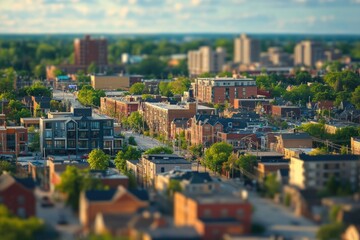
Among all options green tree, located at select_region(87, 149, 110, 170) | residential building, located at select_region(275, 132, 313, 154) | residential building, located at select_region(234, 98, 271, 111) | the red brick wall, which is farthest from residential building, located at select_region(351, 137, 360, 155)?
the red brick wall

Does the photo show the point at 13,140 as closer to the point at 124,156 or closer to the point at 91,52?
the point at 124,156

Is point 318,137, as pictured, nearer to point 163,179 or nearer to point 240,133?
point 240,133

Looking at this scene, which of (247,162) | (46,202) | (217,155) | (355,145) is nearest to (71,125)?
(217,155)

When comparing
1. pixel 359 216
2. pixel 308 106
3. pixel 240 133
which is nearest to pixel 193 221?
pixel 359 216

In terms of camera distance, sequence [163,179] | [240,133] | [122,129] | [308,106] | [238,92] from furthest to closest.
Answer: [238,92]
[308,106]
[122,129]
[240,133]
[163,179]

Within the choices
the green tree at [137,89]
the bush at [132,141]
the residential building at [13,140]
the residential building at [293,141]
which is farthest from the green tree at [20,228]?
the green tree at [137,89]

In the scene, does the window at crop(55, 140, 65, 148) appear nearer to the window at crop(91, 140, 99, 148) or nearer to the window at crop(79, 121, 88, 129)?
the window at crop(79, 121, 88, 129)

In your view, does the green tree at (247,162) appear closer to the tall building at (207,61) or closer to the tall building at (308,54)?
the tall building at (207,61)
